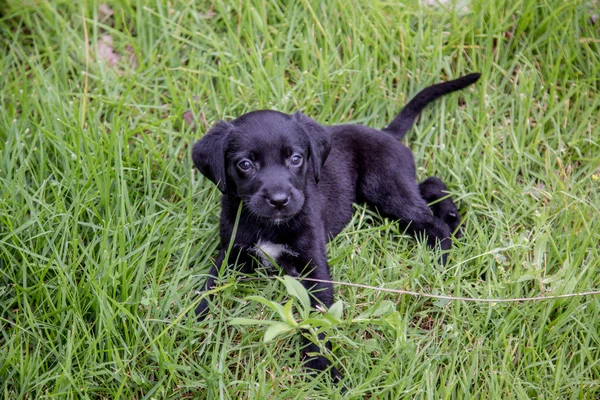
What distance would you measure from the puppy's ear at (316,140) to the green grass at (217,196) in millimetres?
511

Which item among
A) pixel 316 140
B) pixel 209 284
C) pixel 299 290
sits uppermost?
pixel 316 140

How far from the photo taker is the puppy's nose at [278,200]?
9.94ft

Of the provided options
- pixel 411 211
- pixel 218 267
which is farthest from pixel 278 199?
pixel 411 211

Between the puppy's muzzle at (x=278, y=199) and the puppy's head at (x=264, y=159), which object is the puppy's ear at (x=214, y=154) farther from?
the puppy's muzzle at (x=278, y=199)

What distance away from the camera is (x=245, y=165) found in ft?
10.4

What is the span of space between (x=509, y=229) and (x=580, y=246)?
364 mm

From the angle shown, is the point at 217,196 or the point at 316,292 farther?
the point at 217,196

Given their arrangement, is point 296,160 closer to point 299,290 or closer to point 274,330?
point 299,290

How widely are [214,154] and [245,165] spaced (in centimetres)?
17

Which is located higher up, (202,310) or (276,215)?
(276,215)

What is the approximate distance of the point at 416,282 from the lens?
337 centimetres

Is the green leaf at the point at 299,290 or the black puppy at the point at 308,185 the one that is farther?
the black puppy at the point at 308,185

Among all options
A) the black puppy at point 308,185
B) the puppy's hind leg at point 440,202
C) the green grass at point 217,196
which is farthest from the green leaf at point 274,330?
the puppy's hind leg at point 440,202

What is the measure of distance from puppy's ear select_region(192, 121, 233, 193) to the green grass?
22 centimetres
